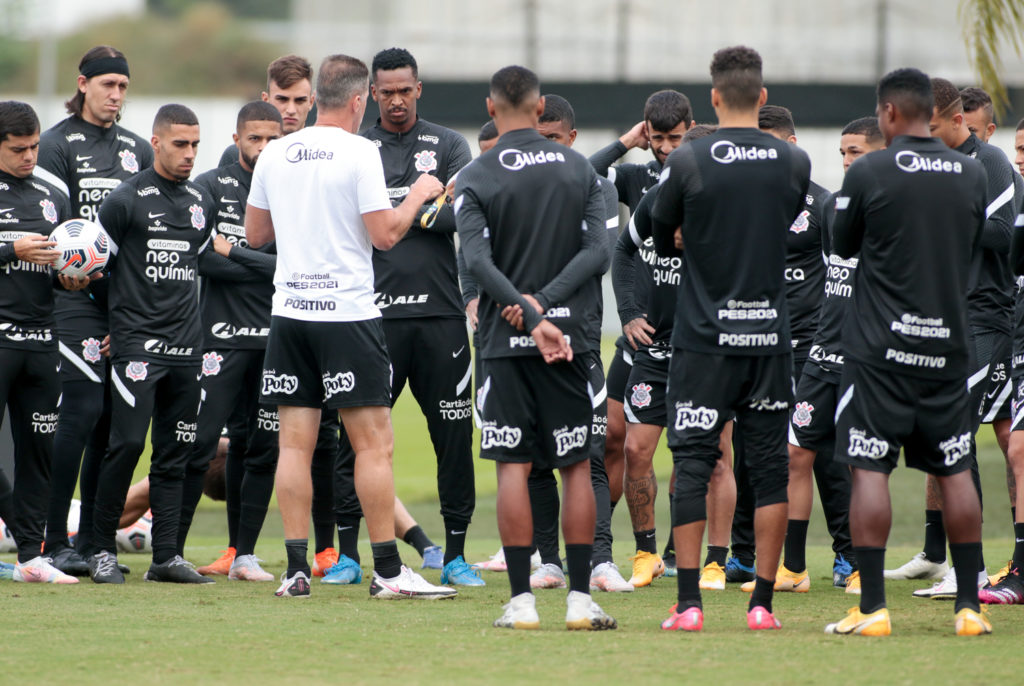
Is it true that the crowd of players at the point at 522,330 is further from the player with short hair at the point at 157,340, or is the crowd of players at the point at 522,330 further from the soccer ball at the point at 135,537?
the soccer ball at the point at 135,537

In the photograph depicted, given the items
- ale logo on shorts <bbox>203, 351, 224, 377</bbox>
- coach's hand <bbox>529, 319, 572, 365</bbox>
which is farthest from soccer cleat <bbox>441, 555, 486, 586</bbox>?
coach's hand <bbox>529, 319, 572, 365</bbox>

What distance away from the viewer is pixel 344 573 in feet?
24.4

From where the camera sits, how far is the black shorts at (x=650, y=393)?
7539 millimetres

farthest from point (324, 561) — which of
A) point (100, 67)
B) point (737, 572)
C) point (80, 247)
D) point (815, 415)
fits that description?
point (100, 67)

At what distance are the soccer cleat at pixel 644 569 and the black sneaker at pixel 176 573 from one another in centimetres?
237

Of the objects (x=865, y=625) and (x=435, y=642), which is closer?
(x=435, y=642)

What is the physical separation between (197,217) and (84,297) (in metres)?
0.81

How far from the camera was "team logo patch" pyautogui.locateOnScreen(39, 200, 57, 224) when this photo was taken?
7.57 metres

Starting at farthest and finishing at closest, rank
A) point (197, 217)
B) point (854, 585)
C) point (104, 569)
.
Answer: point (197, 217) < point (104, 569) < point (854, 585)

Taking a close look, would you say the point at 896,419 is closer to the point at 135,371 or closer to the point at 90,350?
the point at 135,371

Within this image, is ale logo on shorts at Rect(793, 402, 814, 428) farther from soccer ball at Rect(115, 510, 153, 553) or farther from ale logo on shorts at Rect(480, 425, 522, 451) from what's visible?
soccer ball at Rect(115, 510, 153, 553)

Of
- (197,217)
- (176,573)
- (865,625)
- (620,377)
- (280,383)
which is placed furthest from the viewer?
(620,377)

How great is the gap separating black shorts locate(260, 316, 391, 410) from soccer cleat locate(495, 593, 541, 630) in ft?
4.41

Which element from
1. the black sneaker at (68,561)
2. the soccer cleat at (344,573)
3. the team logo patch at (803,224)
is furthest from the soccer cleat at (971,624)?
the black sneaker at (68,561)
